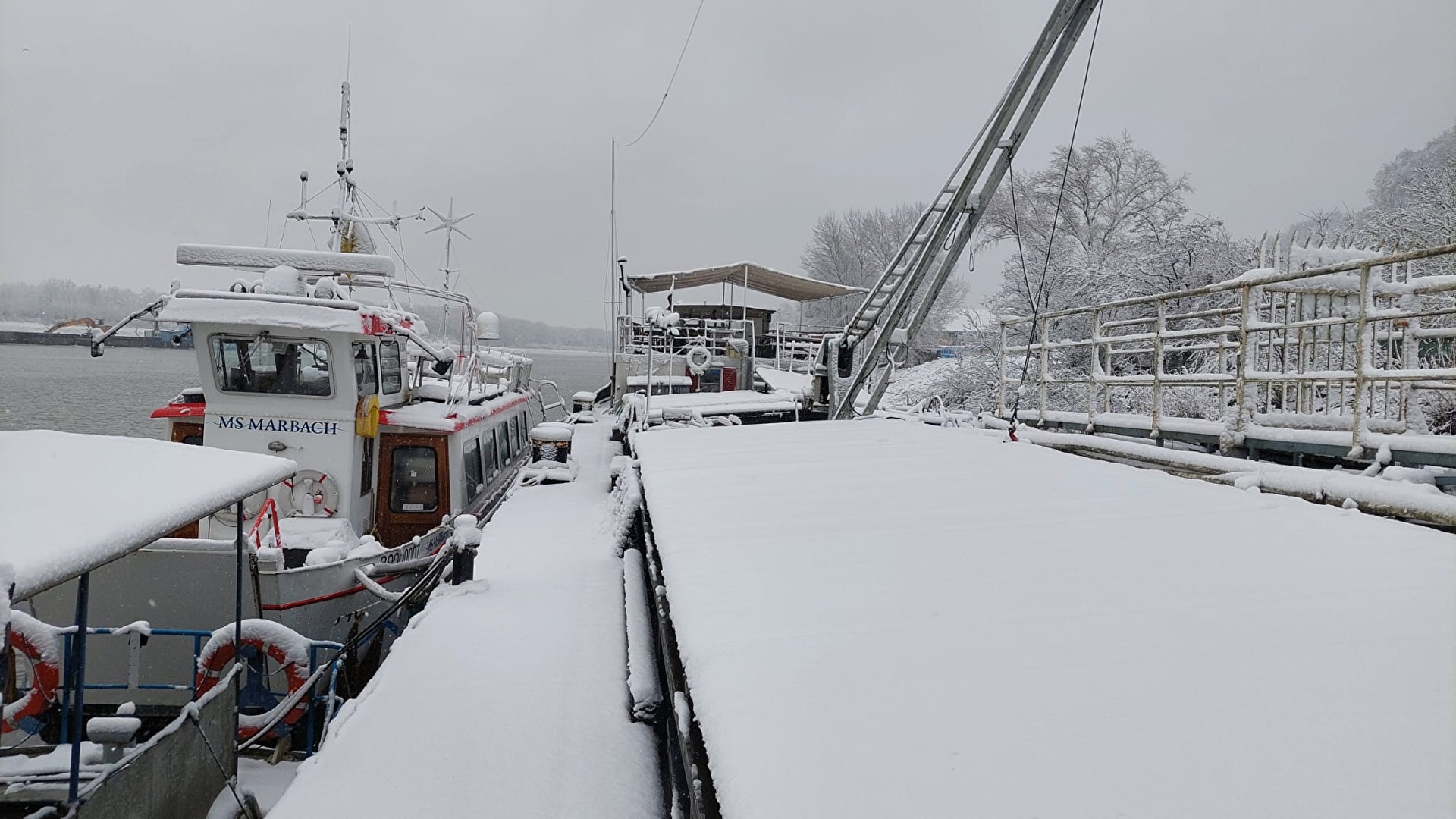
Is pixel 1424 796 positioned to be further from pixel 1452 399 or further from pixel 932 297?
pixel 1452 399

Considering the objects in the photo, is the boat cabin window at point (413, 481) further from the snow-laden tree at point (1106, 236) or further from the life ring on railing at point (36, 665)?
the snow-laden tree at point (1106, 236)

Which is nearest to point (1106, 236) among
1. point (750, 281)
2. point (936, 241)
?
point (750, 281)

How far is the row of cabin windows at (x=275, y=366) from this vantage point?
887 centimetres

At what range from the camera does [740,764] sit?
4.23ft

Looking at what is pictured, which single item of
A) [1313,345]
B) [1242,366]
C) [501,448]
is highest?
[1313,345]

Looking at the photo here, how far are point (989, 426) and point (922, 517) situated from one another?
6009mm

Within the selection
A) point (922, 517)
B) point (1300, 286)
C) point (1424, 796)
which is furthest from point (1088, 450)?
point (1424, 796)

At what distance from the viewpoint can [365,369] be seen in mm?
9469

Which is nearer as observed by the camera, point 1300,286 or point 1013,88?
point 1300,286

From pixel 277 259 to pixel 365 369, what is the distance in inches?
84.3

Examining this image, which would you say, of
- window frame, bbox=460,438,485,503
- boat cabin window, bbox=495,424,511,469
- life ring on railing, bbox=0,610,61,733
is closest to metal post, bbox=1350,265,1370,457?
life ring on railing, bbox=0,610,61,733

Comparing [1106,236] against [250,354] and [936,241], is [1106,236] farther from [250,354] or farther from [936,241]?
[250,354]

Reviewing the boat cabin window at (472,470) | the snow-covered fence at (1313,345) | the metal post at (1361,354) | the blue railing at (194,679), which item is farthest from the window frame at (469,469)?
the metal post at (1361,354)

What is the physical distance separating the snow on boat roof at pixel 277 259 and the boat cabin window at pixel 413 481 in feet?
8.26
